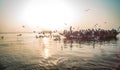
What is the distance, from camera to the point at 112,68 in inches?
946

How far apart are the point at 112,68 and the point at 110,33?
275ft

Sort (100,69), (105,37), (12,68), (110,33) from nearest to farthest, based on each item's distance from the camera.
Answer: (100,69), (12,68), (105,37), (110,33)

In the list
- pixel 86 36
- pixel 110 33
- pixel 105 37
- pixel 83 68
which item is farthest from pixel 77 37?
pixel 83 68

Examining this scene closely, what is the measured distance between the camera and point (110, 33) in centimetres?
10350

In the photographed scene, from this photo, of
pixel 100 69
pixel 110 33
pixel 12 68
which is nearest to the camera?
pixel 100 69

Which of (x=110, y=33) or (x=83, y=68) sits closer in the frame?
(x=83, y=68)

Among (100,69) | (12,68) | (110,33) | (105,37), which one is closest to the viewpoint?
(100,69)

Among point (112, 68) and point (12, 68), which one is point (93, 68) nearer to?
point (112, 68)

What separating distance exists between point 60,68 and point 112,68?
8.17 m

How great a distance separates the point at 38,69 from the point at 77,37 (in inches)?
2966

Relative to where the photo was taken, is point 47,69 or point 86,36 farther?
point 86,36

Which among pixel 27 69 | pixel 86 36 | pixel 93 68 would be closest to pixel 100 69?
pixel 93 68

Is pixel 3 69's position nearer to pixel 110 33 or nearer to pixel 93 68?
pixel 93 68

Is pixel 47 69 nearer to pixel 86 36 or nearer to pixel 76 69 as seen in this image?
pixel 76 69
